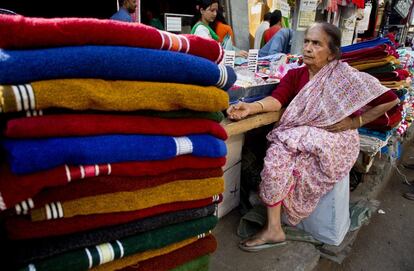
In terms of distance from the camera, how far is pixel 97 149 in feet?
2.17

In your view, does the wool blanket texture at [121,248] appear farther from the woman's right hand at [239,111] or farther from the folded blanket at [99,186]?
the woman's right hand at [239,111]

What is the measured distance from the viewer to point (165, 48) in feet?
2.51

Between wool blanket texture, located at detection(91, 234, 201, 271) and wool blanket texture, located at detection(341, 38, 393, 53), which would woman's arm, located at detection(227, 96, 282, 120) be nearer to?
wool blanket texture, located at detection(91, 234, 201, 271)

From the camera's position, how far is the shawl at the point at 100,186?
0.64m

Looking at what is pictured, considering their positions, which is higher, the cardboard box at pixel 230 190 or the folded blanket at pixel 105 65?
the folded blanket at pixel 105 65

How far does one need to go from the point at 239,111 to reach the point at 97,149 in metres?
1.21

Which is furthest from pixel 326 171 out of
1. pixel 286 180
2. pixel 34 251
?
pixel 34 251

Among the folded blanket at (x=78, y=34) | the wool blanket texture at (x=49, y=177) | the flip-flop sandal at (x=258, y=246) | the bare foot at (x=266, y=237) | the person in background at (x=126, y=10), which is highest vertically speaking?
the person in background at (x=126, y=10)

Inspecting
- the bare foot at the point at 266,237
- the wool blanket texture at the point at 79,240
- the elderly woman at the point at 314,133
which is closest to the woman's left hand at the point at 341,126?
the elderly woman at the point at 314,133

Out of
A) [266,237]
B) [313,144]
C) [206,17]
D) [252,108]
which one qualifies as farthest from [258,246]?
[206,17]

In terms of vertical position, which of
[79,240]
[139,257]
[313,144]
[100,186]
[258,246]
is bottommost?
[258,246]

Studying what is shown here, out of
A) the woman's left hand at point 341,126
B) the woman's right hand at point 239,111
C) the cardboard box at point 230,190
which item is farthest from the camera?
the cardboard box at point 230,190

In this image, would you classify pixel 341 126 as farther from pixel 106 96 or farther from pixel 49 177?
pixel 49 177

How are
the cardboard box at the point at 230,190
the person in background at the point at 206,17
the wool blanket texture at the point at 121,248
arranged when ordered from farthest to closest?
the person in background at the point at 206,17 < the cardboard box at the point at 230,190 < the wool blanket texture at the point at 121,248
